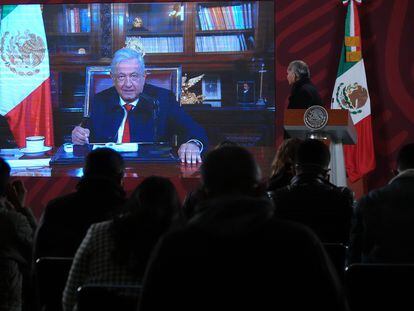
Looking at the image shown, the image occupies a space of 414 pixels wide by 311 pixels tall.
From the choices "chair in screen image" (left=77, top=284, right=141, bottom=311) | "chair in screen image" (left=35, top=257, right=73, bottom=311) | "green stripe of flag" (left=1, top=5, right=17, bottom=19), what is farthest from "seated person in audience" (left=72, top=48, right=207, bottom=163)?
"chair in screen image" (left=77, top=284, right=141, bottom=311)

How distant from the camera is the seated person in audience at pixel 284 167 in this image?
3.77 metres

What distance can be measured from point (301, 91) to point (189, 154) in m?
2.03

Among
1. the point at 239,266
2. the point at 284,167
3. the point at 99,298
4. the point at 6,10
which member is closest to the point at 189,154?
A: the point at 6,10

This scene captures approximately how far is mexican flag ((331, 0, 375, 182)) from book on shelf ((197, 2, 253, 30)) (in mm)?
955

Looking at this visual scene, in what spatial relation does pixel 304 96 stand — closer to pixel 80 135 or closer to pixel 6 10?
pixel 80 135

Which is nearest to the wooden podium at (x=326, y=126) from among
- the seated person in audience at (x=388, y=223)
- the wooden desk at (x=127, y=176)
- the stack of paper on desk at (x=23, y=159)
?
the seated person in audience at (x=388, y=223)

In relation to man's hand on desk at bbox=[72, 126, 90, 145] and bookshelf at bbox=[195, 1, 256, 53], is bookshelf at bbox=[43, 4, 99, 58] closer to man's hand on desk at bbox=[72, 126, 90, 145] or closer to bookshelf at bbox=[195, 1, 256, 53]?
man's hand on desk at bbox=[72, 126, 90, 145]

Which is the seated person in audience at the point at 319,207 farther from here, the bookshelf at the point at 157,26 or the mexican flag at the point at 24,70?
the mexican flag at the point at 24,70

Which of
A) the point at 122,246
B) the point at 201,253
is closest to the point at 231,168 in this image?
the point at 201,253

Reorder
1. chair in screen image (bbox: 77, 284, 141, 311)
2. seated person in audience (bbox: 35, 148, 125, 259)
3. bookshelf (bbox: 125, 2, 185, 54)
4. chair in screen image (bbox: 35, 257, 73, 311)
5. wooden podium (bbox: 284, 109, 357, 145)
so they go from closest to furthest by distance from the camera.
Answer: chair in screen image (bbox: 77, 284, 141, 311), chair in screen image (bbox: 35, 257, 73, 311), seated person in audience (bbox: 35, 148, 125, 259), wooden podium (bbox: 284, 109, 357, 145), bookshelf (bbox: 125, 2, 185, 54)

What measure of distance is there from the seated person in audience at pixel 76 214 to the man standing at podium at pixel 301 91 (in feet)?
10.7

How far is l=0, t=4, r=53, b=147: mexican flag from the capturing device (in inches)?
311

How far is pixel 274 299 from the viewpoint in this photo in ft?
5.34

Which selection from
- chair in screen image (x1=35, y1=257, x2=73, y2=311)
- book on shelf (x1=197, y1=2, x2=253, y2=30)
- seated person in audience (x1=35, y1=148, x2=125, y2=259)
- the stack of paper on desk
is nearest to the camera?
chair in screen image (x1=35, y1=257, x2=73, y2=311)
